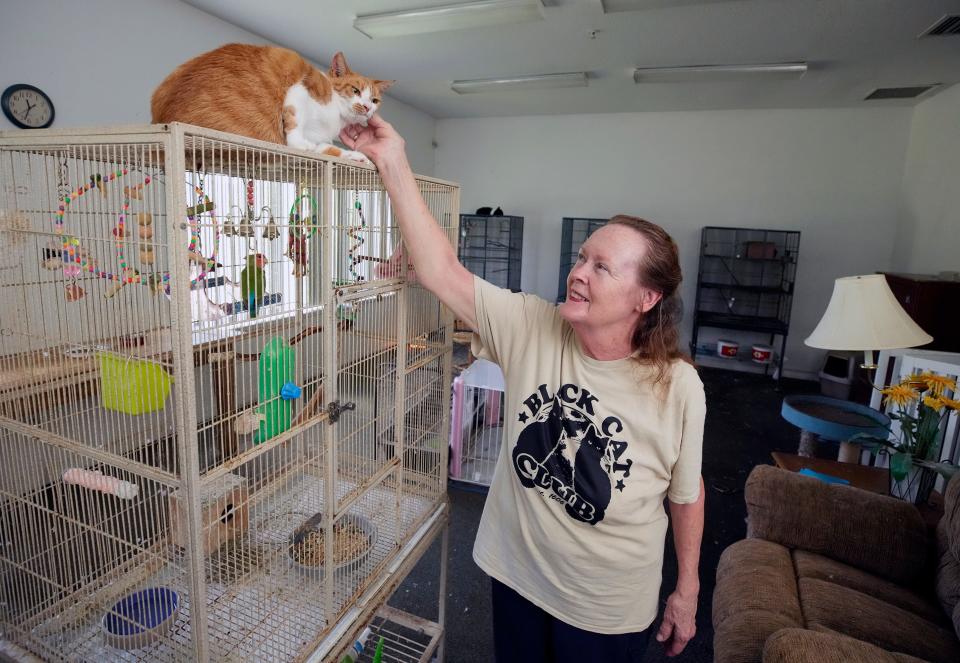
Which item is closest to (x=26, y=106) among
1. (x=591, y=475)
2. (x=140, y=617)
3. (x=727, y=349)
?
(x=140, y=617)

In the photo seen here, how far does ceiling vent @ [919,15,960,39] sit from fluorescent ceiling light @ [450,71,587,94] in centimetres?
228

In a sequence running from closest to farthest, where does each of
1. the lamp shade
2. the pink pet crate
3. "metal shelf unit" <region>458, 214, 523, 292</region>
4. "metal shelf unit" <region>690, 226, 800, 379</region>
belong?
the lamp shade < the pink pet crate < "metal shelf unit" <region>690, 226, 800, 379</region> < "metal shelf unit" <region>458, 214, 523, 292</region>

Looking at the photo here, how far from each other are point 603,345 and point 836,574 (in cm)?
136

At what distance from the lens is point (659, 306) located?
117cm

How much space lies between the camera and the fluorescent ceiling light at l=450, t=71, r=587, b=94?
457 centimetres

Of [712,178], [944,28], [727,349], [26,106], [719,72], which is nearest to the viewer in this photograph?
[26,106]

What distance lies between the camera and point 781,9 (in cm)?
308

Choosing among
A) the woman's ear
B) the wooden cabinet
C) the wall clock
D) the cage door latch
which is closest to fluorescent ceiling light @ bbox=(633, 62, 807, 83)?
the wooden cabinet

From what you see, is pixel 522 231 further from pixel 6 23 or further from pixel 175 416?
pixel 175 416

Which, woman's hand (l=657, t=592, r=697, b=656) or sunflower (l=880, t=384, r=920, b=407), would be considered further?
sunflower (l=880, t=384, r=920, b=407)

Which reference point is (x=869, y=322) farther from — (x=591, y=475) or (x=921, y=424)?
(x=591, y=475)

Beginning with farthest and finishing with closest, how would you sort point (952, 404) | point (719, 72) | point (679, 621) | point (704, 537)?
point (719, 72), point (704, 537), point (952, 404), point (679, 621)


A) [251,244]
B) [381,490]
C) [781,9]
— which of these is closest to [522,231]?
[781,9]

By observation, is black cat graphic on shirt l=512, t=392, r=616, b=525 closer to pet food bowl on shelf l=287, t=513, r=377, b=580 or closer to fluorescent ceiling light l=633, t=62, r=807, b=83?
pet food bowl on shelf l=287, t=513, r=377, b=580
